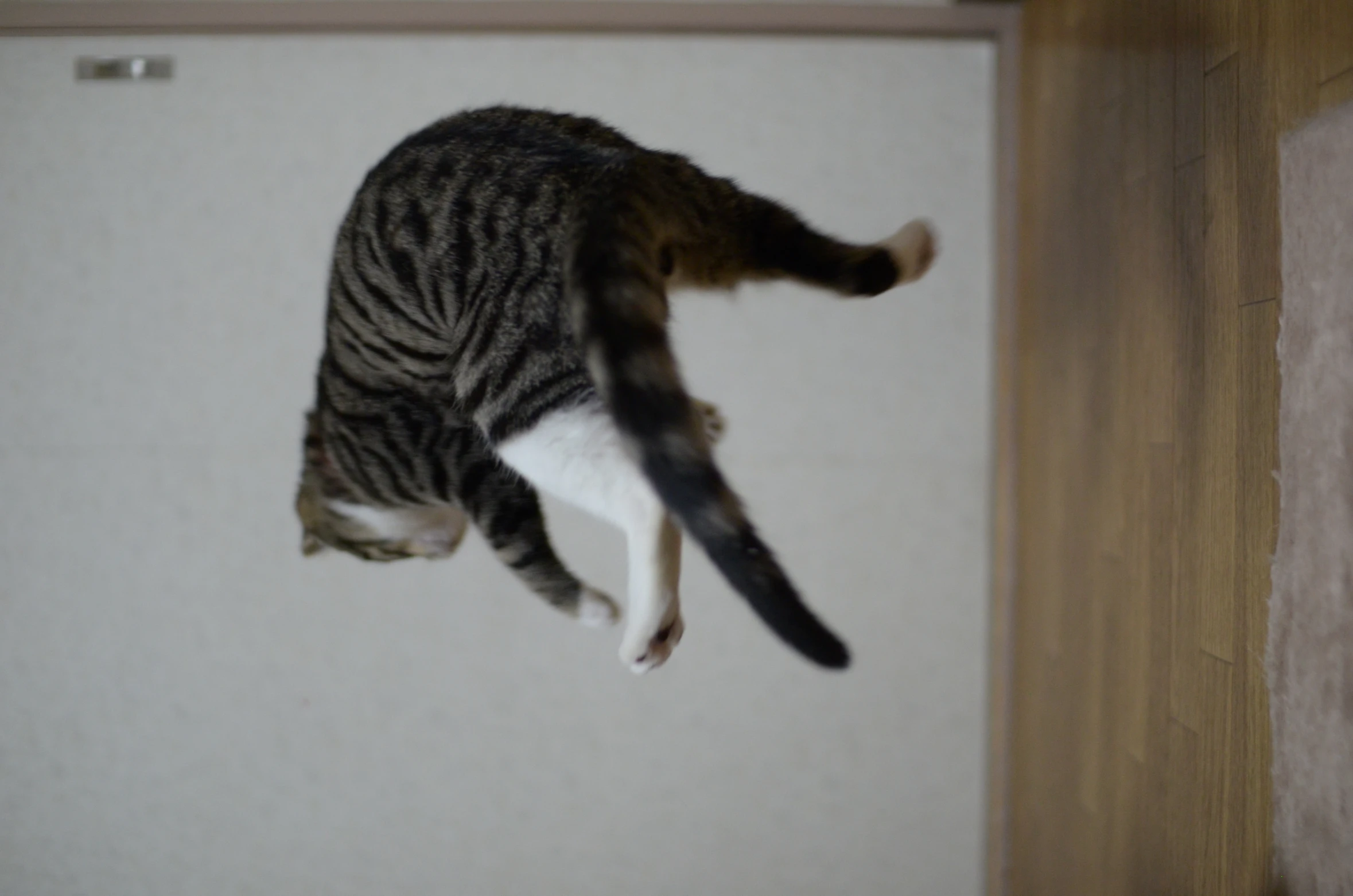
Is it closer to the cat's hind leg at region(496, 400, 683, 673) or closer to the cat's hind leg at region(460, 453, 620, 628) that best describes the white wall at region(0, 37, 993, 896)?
the cat's hind leg at region(460, 453, 620, 628)

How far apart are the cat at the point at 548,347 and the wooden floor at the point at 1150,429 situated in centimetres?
25

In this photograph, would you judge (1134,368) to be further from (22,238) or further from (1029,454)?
(22,238)

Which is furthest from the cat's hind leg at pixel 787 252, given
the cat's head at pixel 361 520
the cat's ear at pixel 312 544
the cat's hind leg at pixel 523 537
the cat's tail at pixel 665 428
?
the cat's ear at pixel 312 544

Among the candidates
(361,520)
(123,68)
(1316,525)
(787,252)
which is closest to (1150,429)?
(1316,525)

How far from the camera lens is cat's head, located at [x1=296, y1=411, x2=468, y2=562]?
1.01m

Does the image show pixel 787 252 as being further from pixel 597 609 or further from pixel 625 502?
pixel 597 609

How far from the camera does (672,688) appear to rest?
1.24 meters

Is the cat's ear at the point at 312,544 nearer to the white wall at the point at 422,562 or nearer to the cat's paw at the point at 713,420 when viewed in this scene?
the white wall at the point at 422,562

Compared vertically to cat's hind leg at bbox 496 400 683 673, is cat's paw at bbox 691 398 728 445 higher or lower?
higher

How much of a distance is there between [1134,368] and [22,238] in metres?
1.38

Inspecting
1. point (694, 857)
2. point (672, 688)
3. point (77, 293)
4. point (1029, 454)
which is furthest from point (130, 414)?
point (1029, 454)

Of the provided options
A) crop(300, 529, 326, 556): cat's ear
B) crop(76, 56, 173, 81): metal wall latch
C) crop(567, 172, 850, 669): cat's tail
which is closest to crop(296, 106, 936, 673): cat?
crop(567, 172, 850, 669): cat's tail

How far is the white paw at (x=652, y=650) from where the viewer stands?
2.12ft

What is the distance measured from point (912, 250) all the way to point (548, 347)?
0.37 metres
